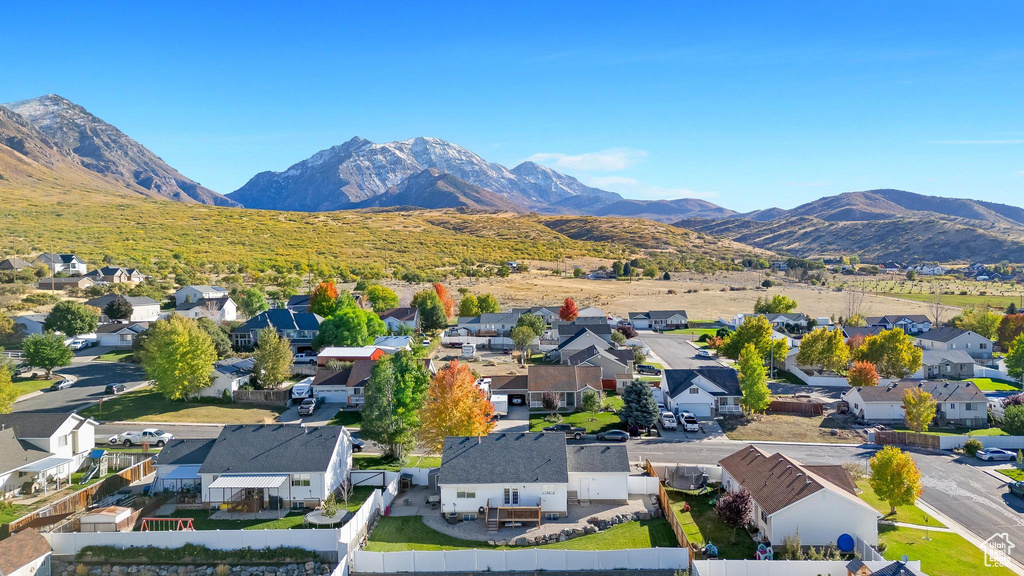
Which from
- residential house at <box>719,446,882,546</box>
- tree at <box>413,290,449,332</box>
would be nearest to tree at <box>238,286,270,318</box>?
tree at <box>413,290,449,332</box>

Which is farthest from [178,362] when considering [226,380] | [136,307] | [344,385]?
[136,307]

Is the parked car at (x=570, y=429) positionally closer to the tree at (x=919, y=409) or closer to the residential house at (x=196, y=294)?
the tree at (x=919, y=409)

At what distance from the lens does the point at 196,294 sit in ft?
294

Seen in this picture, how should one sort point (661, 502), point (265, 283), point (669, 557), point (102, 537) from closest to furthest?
point (669, 557), point (102, 537), point (661, 502), point (265, 283)

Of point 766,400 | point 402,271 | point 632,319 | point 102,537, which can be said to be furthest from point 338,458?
point 402,271

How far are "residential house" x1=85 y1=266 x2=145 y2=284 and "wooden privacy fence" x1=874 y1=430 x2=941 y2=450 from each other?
10756cm

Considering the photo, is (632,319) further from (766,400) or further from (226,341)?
(226,341)

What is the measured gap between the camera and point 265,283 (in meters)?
114

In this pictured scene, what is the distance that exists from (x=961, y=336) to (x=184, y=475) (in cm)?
7789

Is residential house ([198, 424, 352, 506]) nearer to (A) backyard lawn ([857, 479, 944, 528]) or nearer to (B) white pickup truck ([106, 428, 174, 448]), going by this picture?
(B) white pickup truck ([106, 428, 174, 448])

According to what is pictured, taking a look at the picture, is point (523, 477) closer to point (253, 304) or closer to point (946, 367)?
point (946, 367)

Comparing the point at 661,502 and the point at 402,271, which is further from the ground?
the point at 402,271

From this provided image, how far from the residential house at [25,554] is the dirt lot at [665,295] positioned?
7516 cm

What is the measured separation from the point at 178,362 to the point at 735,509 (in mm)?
42388
